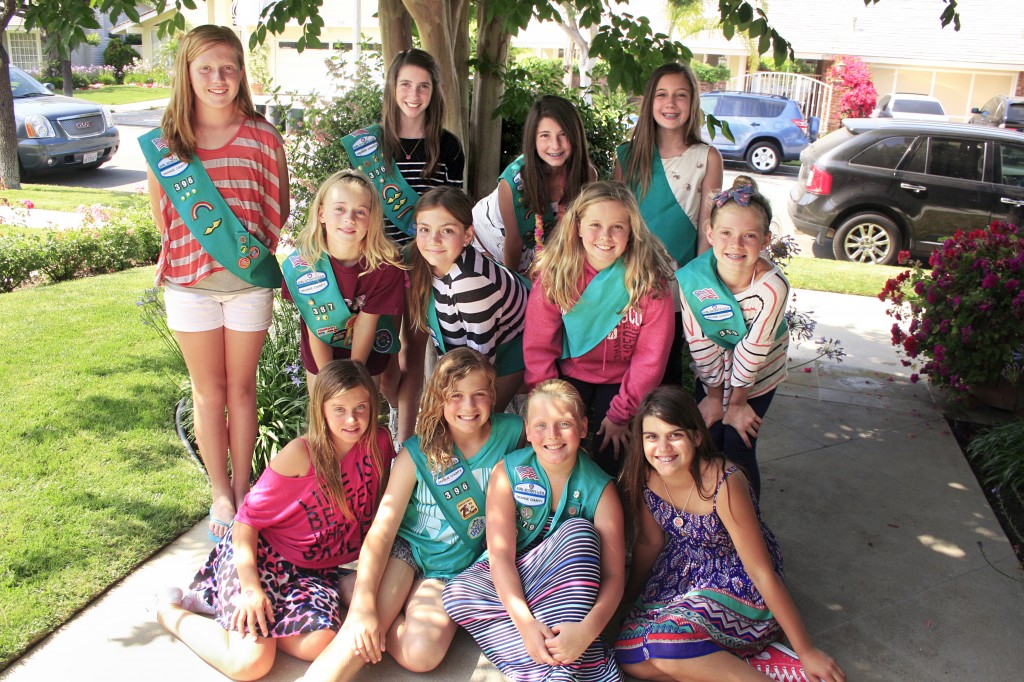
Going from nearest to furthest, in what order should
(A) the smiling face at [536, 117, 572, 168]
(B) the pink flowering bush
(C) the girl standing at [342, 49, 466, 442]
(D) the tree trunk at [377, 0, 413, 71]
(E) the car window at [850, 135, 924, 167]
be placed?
(A) the smiling face at [536, 117, 572, 168] < (C) the girl standing at [342, 49, 466, 442] < (B) the pink flowering bush < (D) the tree trunk at [377, 0, 413, 71] < (E) the car window at [850, 135, 924, 167]

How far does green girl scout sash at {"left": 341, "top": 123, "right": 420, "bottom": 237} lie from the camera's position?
3.80 meters

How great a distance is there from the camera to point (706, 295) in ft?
10.5

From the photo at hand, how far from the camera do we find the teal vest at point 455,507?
121 inches

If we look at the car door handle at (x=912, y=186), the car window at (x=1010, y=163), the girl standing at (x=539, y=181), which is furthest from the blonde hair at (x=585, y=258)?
the car window at (x=1010, y=163)

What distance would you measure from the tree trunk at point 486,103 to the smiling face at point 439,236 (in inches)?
99.2

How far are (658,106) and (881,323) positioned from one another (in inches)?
154

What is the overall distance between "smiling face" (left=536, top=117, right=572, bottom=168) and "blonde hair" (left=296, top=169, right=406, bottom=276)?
792 millimetres

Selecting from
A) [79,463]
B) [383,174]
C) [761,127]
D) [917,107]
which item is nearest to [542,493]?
[383,174]

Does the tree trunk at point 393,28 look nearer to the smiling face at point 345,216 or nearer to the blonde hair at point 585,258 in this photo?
the smiling face at point 345,216

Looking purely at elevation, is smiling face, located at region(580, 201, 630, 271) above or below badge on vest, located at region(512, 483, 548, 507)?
above

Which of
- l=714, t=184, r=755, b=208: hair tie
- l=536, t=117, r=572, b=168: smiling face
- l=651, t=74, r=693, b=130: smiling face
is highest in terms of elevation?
l=651, t=74, r=693, b=130: smiling face

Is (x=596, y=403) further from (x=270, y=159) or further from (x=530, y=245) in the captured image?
(x=270, y=159)

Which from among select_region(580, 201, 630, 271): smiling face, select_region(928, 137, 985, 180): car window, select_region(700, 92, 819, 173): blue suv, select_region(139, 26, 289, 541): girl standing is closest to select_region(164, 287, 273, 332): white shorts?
select_region(139, 26, 289, 541): girl standing

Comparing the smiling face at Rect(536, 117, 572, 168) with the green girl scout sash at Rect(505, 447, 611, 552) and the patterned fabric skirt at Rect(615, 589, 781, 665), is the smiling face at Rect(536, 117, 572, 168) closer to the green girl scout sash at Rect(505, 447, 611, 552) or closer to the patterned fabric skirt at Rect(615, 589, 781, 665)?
the green girl scout sash at Rect(505, 447, 611, 552)
